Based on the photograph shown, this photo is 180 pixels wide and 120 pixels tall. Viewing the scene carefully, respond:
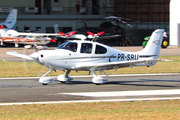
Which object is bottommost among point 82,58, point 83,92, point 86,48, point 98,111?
point 83,92

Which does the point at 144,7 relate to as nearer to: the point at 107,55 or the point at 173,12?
the point at 173,12

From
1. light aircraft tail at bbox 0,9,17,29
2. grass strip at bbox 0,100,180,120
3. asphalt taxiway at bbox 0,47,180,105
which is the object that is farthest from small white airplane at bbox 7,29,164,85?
light aircraft tail at bbox 0,9,17,29

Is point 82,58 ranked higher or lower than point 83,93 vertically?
higher

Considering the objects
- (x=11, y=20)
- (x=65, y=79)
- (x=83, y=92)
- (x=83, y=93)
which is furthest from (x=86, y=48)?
(x=11, y=20)

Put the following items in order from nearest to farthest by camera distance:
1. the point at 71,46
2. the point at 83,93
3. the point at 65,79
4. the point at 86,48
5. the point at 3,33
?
the point at 83,93
the point at 71,46
the point at 86,48
the point at 65,79
the point at 3,33

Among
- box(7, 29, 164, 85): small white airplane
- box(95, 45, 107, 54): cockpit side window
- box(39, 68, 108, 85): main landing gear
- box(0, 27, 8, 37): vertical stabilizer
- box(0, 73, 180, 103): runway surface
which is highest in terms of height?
box(0, 27, 8, 37): vertical stabilizer

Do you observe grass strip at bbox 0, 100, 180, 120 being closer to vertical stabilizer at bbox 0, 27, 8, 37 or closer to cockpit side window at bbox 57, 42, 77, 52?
cockpit side window at bbox 57, 42, 77, 52

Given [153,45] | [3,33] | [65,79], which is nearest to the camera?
[65,79]

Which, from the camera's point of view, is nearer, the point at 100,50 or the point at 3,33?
the point at 100,50

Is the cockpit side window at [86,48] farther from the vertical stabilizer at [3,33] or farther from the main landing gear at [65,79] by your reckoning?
the vertical stabilizer at [3,33]

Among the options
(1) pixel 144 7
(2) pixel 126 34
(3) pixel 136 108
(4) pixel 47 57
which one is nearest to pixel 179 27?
(2) pixel 126 34

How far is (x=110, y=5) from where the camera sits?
173 ft

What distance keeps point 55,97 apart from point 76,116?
2976 mm

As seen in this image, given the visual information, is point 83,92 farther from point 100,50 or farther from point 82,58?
point 100,50
